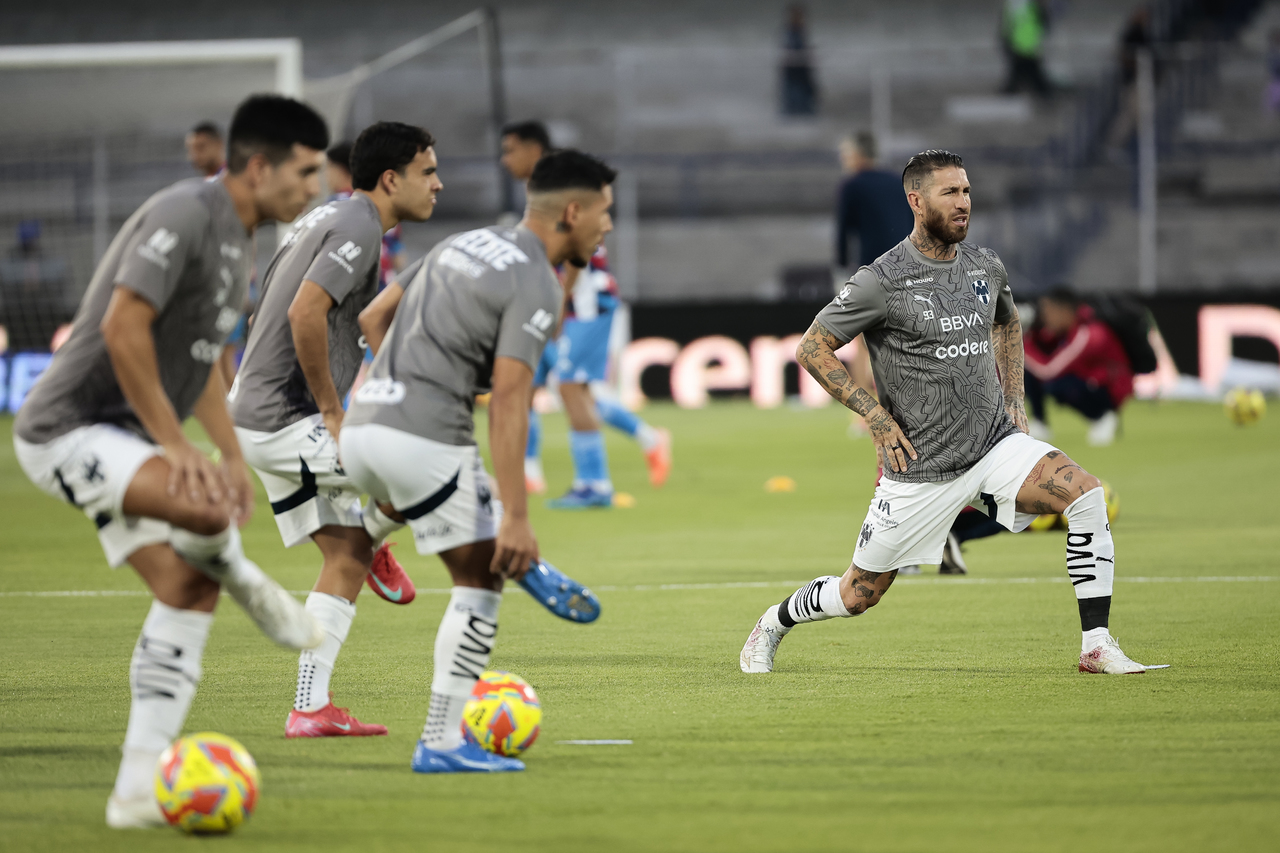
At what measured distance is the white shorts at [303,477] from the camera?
5.52 meters

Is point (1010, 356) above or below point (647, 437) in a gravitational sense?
above

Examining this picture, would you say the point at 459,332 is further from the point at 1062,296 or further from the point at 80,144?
Answer: the point at 80,144

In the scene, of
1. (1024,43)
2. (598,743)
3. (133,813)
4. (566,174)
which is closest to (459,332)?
(566,174)

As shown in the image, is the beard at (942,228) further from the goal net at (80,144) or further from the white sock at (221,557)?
the goal net at (80,144)

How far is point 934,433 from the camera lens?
622 centimetres

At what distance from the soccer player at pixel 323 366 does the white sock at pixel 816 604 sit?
158 centimetres

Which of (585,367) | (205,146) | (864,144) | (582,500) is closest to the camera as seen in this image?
(585,367)

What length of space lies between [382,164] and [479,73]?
21.8m

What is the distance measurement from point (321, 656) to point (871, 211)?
7.95 metres

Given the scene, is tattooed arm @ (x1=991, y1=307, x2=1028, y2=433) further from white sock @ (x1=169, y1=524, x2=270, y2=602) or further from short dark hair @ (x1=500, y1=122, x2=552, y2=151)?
short dark hair @ (x1=500, y1=122, x2=552, y2=151)

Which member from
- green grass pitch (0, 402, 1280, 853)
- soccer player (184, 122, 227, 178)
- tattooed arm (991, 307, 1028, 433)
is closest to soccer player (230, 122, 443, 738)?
green grass pitch (0, 402, 1280, 853)

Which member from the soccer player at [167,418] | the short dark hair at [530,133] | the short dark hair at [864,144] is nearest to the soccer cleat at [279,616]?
the soccer player at [167,418]

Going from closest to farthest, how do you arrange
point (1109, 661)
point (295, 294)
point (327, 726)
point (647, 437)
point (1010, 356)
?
1. point (327, 726)
2. point (295, 294)
3. point (1109, 661)
4. point (1010, 356)
5. point (647, 437)

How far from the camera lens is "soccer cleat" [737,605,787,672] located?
630 cm
